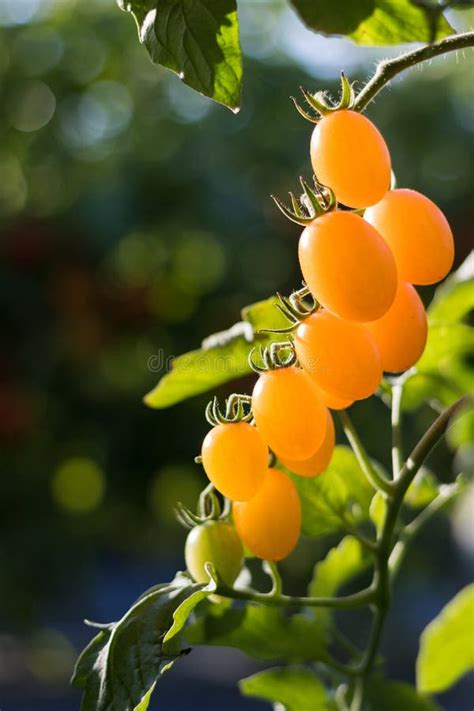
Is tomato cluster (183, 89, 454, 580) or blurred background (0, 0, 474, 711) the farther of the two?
blurred background (0, 0, 474, 711)

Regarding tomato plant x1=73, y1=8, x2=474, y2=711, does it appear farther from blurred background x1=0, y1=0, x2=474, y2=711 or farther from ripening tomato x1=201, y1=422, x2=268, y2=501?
blurred background x1=0, y1=0, x2=474, y2=711

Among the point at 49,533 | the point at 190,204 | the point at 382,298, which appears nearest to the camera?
the point at 382,298

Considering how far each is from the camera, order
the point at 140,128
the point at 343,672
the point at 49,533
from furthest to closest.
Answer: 1. the point at 140,128
2. the point at 49,533
3. the point at 343,672

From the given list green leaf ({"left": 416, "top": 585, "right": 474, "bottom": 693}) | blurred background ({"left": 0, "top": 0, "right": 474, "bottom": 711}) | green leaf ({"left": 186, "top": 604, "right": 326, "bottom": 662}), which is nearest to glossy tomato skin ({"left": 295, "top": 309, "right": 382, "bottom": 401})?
green leaf ({"left": 186, "top": 604, "right": 326, "bottom": 662})

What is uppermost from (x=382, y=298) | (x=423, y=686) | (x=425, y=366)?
Result: (x=382, y=298)

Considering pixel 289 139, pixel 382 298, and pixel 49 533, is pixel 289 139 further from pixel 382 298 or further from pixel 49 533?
pixel 382 298

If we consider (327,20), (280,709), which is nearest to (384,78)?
(327,20)
